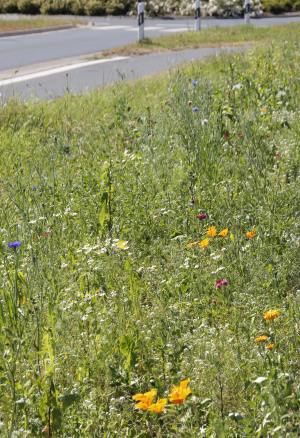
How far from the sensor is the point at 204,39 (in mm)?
21859

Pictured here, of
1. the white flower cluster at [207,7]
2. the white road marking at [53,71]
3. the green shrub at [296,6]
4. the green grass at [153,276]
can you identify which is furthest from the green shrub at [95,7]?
the green grass at [153,276]

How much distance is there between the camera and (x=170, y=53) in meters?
19.7

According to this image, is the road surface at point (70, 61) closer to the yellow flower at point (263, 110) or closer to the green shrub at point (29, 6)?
the yellow flower at point (263, 110)

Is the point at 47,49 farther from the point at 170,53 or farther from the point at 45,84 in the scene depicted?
the point at 45,84

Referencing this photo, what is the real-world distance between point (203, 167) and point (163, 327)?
264 cm

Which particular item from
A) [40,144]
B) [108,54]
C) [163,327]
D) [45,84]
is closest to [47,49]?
[108,54]

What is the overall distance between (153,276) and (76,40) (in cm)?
1990

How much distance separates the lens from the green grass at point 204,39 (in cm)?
2044

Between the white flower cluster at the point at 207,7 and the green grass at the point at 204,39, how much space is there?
9.67 meters

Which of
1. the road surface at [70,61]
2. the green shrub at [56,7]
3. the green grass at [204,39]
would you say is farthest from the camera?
the green shrub at [56,7]

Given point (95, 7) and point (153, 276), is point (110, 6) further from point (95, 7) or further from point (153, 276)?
point (153, 276)

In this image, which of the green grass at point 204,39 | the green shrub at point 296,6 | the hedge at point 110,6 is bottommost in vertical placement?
the green shrub at point 296,6

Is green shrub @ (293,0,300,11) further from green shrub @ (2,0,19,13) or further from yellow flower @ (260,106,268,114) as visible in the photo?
yellow flower @ (260,106,268,114)

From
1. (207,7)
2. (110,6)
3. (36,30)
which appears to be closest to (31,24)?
(36,30)
